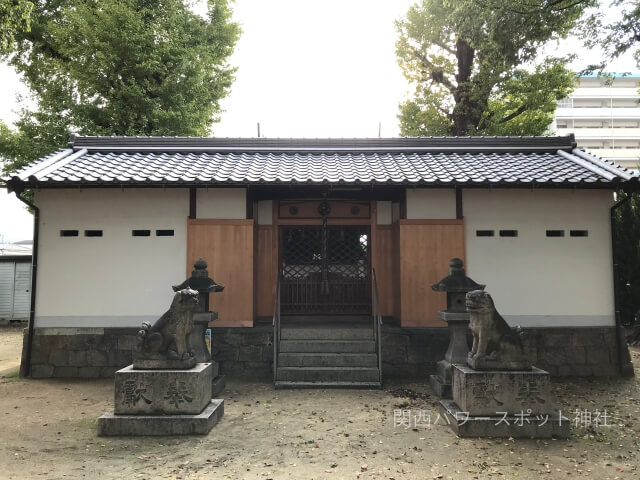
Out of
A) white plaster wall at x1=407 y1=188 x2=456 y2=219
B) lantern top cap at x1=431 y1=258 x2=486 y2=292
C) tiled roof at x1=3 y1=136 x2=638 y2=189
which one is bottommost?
lantern top cap at x1=431 y1=258 x2=486 y2=292

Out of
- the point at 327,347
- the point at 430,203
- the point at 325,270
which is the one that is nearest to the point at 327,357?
the point at 327,347

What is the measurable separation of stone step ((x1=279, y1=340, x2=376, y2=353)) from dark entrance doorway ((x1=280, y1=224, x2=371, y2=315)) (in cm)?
154

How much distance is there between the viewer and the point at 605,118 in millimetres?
47312

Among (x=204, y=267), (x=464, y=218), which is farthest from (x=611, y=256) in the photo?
(x=204, y=267)

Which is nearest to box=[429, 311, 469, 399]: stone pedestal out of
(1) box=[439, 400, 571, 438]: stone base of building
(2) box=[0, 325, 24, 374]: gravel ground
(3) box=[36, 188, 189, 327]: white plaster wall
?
(1) box=[439, 400, 571, 438]: stone base of building

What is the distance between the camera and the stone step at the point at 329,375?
8047 mm

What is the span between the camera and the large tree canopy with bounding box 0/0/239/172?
15.2 meters

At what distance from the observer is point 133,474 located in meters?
4.64

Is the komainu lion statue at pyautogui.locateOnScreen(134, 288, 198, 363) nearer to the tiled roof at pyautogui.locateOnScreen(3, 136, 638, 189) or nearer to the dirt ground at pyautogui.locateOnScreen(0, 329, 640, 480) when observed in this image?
the dirt ground at pyautogui.locateOnScreen(0, 329, 640, 480)

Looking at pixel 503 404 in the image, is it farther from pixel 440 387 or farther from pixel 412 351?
pixel 412 351

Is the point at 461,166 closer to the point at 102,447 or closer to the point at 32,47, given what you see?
the point at 102,447

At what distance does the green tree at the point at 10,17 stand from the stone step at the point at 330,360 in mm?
9654

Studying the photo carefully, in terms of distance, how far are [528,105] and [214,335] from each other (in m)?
15.9

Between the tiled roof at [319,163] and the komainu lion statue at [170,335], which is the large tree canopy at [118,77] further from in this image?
the komainu lion statue at [170,335]
